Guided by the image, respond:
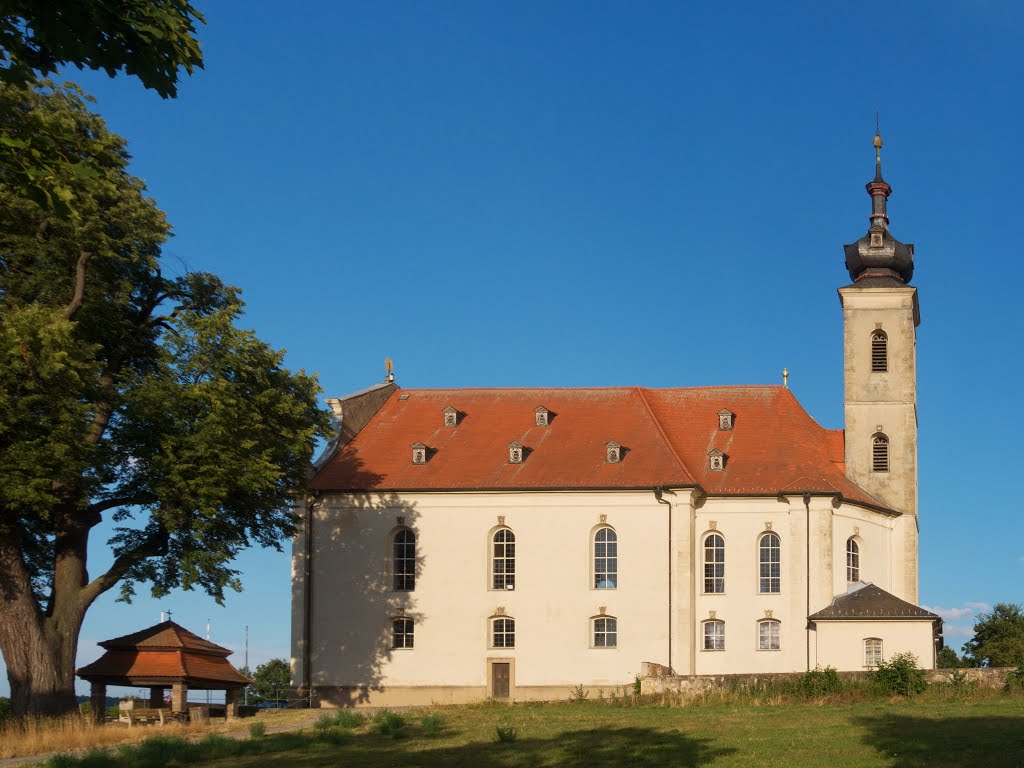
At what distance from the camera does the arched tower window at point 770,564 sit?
43562 mm

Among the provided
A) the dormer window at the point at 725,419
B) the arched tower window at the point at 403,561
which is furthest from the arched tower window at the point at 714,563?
the arched tower window at the point at 403,561

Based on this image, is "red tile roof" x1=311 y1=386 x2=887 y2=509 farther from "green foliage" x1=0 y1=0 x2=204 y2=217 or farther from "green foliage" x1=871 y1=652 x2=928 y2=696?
"green foliage" x1=0 y1=0 x2=204 y2=217

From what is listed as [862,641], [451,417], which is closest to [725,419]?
[862,641]

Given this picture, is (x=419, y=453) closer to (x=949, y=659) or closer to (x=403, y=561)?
(x=403, y=561)

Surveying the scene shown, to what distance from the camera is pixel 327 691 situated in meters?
43.9

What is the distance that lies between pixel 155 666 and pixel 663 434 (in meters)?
21.2

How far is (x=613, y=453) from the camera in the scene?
147 ft

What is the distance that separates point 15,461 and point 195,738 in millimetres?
7214

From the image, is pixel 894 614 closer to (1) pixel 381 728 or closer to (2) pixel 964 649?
(1) pixel 381 728

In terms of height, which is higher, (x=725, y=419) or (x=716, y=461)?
(x=725, y=419)

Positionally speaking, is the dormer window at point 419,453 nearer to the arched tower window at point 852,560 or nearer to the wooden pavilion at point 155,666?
the wooden pavilion at point 155,666

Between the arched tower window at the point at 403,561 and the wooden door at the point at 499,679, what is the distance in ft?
13.3

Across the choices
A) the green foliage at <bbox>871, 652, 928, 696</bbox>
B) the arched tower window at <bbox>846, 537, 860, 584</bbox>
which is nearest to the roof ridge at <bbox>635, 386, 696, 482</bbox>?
the arched tower window at <bbox>846, 537, 860, 584</bbox>

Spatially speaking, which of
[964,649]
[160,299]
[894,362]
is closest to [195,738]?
[160,299]
